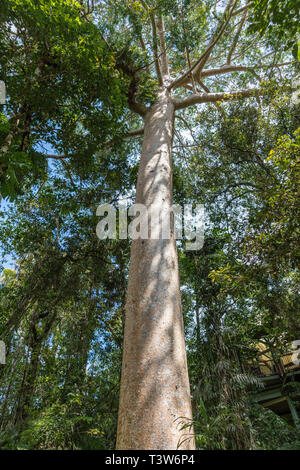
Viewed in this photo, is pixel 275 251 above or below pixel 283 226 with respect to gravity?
below

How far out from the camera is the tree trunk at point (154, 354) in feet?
5.58

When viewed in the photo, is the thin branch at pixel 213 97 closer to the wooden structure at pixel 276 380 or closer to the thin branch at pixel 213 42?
the thin branch at pixel 213 42

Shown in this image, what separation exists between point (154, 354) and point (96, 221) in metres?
4.47

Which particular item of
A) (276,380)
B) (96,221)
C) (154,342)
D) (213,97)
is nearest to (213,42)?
(213,97)

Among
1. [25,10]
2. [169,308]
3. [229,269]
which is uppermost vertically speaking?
[25,10]

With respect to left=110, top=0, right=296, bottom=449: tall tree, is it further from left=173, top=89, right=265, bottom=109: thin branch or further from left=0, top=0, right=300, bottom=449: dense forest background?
left=173, top=89, right=265, bottom=109: thin branch

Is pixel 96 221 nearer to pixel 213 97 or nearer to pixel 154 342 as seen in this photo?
pixel 213 97

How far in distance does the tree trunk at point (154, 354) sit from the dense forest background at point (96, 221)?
108 centimetres

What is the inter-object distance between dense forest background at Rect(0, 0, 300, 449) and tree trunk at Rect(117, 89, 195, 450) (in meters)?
1.08

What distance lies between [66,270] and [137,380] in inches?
164

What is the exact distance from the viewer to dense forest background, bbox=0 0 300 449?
3459mm

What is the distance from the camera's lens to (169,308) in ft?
7.65
